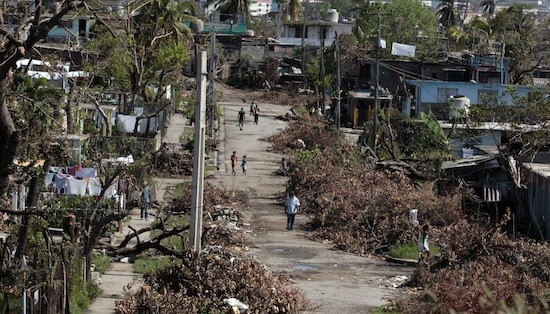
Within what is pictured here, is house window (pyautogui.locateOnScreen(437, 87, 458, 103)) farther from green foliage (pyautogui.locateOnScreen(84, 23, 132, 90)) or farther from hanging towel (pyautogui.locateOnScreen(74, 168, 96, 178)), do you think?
hanging towel (pyautogui.locateOnScreen(74, 168, 96, 178))

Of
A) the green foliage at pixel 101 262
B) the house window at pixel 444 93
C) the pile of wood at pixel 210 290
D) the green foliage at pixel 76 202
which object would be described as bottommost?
the green foliage at pixel 101 262

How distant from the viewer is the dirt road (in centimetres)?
2277

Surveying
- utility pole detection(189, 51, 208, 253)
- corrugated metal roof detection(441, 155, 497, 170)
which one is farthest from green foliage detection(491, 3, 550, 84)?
utility pole detection(189, 51, 208, 253)

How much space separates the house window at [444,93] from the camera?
53.9 metres

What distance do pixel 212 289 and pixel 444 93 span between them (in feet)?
118

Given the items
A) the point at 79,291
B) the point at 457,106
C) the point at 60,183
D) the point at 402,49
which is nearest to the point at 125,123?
the point at 457,106

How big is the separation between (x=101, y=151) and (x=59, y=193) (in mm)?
6089

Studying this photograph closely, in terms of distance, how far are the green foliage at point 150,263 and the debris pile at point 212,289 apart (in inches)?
124

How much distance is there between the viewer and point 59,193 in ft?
94.5

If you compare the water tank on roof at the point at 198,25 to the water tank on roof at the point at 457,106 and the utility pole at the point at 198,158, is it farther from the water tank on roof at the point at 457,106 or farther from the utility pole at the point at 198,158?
the utility pole at the point at 198,158

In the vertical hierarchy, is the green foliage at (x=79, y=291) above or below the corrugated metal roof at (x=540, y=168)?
below

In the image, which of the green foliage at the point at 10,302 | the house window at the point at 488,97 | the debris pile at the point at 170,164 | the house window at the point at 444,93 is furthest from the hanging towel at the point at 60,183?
the house window at the point at 444,93

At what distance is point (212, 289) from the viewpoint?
20.0 m

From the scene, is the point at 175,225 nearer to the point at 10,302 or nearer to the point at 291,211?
the point at 291,211
